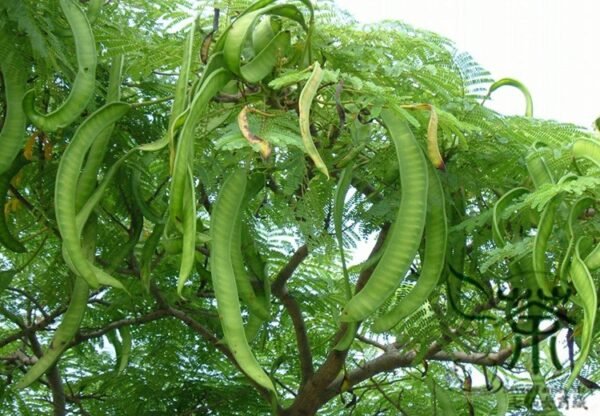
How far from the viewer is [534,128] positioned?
3016mm

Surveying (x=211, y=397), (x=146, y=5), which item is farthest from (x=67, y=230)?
(x=211, y=397)

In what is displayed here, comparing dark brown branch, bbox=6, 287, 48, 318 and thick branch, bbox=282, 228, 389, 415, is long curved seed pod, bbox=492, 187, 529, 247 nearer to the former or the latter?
thick branch, bbox=282, 228, 389, 415

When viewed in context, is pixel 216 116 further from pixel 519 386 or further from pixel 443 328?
pixel 519 386

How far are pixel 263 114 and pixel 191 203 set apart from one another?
0.33 m

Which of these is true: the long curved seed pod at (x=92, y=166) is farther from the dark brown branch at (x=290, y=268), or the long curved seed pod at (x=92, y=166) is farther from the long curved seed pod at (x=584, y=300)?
the long curved seed pod at (x=584, y=300)

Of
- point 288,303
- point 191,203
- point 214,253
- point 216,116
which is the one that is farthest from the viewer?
point 288,303

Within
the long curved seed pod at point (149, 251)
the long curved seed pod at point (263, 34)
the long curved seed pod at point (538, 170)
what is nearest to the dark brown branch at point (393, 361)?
the long curved seed pod at point (149, 251)

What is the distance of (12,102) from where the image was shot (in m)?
3.15

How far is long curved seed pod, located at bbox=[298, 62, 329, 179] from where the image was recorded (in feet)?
7.97

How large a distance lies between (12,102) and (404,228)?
1.21m

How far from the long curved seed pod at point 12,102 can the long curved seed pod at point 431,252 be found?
1139 millimetres

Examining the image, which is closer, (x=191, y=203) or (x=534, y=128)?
(x=191, y=203)

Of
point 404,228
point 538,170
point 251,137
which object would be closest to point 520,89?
point 538,170

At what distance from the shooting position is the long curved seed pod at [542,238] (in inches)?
103
